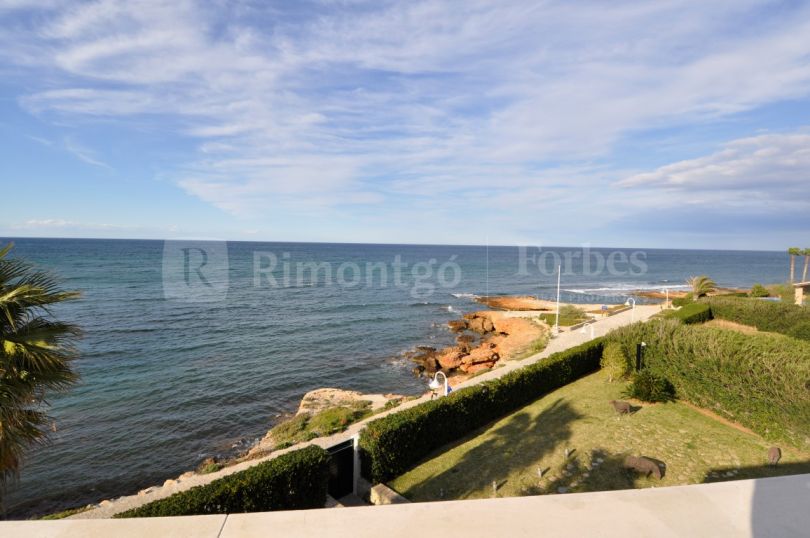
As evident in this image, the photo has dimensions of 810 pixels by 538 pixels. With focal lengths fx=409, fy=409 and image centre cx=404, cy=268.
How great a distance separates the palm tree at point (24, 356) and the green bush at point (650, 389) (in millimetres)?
17139

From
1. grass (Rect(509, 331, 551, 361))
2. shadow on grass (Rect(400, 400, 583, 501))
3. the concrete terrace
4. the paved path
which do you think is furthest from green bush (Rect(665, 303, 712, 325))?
the concrete terrace

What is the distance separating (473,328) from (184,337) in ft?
82.0

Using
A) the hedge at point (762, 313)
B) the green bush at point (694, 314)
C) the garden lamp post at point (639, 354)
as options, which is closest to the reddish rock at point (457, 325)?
the green bush at point (694, 314)

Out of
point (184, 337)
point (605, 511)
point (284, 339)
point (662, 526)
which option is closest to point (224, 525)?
point (605, 511)

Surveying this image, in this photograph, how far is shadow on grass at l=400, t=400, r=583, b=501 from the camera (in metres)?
10.5

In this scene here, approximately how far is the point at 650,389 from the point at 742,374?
308 centimetres

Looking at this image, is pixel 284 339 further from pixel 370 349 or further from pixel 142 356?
pixel 142 356

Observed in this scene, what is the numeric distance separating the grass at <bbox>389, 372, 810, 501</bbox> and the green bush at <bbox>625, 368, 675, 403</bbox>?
16.4 inches

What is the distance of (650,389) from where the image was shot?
15.4 m

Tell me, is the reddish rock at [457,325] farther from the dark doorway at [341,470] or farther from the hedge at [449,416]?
the dark doorway at [341,470]

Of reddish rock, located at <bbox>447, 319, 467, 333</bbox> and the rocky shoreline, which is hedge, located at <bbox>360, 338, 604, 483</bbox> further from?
reddish rock, located at <bbox>447, 319, 467, 333</bbox>

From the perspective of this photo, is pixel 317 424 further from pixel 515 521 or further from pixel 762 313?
pixel 762 313

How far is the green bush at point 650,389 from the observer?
1536 centimetres

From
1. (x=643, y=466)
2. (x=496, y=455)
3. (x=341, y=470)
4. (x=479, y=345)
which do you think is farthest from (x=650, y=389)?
(x=479, y=345)
